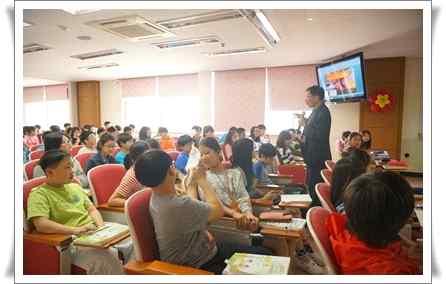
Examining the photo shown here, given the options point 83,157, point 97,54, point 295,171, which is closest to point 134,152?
point 83,157

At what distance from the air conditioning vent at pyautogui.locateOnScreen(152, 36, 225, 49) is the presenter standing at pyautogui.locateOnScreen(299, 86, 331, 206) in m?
1.39

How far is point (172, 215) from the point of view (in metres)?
1.15

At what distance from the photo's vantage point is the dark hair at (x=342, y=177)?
1.45 metres

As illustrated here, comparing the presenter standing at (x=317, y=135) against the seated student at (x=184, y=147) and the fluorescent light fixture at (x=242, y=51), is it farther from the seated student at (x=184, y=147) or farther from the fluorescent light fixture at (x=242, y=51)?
the fluorescent light fixture at (x=242, y=51)

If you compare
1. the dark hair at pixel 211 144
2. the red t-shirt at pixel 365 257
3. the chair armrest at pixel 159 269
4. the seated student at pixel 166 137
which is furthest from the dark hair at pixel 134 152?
the seated student at pixel 166 137

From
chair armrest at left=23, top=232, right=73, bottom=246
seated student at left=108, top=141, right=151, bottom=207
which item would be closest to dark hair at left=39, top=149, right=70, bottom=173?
chair armrest at left=23, top=232, right=73, bottom=246

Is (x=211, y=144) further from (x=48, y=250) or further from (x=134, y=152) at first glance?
(x=48, y=250)

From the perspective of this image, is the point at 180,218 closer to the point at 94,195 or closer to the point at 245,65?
the point at 94,195

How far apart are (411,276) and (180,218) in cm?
87

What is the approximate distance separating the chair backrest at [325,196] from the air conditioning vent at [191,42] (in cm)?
221

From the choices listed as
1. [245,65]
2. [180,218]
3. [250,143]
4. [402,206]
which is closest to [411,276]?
[402,206]

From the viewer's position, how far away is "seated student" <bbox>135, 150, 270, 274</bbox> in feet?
3.79

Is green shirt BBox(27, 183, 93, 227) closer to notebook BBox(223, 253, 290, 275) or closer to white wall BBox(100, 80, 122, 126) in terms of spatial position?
notebook BBox(223, 253, 290, 275)
